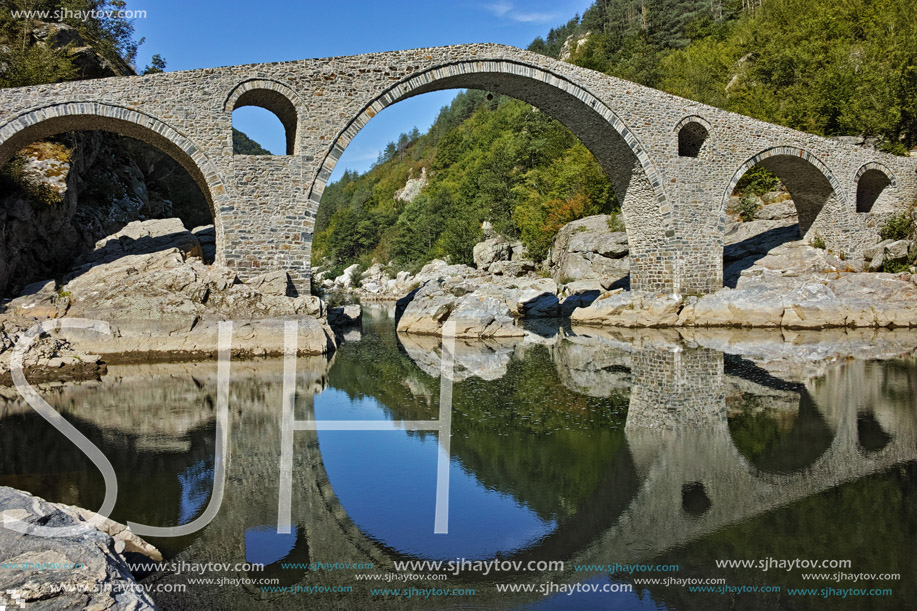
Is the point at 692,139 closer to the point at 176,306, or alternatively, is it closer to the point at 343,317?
Answer: the point at 343,317

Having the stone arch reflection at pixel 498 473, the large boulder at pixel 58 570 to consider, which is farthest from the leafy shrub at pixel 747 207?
the large boulder at pixel 58 570

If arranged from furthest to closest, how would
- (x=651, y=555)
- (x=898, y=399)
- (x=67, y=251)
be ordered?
(x=67, y=251) → (x=898, y=399) → (x=651, y=555)

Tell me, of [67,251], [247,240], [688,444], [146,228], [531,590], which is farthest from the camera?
[146,228]

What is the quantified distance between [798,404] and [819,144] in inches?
539

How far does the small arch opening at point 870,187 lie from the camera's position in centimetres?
1933

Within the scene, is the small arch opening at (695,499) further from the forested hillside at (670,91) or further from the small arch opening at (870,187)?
the small arch opening at (870,187)

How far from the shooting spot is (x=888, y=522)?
4.23 meters

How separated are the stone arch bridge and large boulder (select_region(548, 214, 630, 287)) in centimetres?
416

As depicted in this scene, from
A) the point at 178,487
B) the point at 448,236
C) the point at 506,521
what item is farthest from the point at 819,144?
the point at 448,236

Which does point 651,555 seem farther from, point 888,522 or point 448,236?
point 448,236

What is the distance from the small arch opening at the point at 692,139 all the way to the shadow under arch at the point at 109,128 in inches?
482

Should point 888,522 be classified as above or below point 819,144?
below

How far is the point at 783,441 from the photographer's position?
6152 millimetres

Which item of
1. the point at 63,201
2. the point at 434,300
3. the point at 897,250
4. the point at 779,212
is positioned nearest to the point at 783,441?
the point at 434,300
